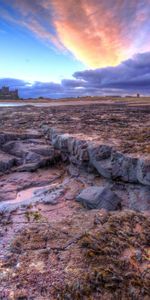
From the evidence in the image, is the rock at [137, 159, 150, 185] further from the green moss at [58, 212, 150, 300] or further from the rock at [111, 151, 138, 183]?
the green moss at [58, 212, 150, 300]

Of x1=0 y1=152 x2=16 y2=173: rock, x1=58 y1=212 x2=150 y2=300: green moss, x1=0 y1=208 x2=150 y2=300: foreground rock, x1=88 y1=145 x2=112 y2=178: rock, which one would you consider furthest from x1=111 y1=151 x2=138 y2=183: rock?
x1=0 y1=152 x2=16 y2=173: rock

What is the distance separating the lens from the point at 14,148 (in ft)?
30.8

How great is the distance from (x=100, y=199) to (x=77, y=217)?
646 mm

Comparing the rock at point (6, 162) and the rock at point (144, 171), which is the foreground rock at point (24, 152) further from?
the rock at point (144, 171)

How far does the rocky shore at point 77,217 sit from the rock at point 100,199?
0.06ft

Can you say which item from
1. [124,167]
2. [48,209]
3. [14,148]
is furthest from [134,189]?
[14,148]

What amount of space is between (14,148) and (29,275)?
656cm

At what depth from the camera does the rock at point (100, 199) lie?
504 centimetres

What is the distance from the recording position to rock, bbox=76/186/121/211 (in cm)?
504

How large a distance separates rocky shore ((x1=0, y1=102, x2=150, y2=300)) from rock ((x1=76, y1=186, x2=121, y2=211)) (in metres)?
0.02

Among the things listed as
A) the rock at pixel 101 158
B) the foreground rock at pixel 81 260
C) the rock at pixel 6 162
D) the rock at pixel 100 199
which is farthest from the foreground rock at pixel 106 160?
the rock at pixel 6 162

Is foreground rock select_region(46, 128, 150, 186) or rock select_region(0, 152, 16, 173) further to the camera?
rock select_region(0, 152, 16, 173)

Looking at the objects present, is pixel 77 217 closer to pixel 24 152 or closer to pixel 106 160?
pixel 106 160

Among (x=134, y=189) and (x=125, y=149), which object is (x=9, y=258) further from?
(x=125, y=149)
